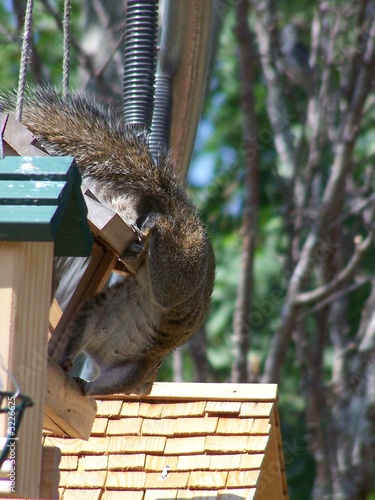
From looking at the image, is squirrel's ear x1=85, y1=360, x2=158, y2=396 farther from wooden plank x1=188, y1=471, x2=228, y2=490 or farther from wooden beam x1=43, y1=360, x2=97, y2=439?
wooden plank x1=188, y1=471, x2=228, y2=490

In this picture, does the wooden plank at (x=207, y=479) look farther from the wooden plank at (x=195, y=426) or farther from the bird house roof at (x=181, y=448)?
the wooden plank at (x=195, y=426)

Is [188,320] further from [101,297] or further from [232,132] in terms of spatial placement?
[232,132]

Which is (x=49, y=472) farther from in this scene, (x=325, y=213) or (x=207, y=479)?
(x=325, y=213)

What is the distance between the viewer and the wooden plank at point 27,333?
4.16ft

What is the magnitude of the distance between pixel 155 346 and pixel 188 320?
13 centimetres

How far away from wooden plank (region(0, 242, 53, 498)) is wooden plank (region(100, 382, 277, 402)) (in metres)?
1.09

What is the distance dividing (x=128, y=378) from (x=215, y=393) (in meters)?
0.27

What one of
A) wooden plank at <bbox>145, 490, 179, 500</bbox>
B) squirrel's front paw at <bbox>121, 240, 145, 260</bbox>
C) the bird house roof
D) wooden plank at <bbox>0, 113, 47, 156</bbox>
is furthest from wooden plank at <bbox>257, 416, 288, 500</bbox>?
wooden plank at <bbox>0, 113, 47, 156</bbox>

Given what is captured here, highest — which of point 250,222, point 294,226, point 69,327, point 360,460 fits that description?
point 294,226

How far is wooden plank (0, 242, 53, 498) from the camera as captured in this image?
1.27 meters

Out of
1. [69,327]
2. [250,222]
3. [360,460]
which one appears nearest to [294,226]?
[250,222]

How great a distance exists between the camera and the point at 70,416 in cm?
201

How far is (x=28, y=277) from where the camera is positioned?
131 cm

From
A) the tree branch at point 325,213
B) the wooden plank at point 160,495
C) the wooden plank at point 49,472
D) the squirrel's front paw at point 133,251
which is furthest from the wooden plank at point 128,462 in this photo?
the tree branch at point 325,213
